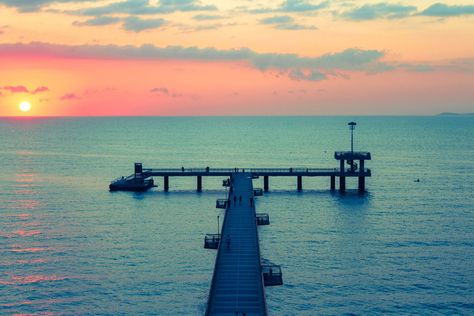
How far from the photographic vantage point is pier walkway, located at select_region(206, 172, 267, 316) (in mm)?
37906

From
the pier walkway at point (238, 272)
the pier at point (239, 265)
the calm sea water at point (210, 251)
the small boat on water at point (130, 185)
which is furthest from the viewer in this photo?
the small boat on water at point (130, 185)

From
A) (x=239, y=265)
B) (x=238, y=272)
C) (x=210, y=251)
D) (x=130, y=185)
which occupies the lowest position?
(x=210, y=251)

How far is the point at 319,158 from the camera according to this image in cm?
16738

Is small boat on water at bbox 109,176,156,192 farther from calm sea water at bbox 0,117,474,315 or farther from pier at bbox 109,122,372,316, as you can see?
pier at bbox 109,122,372,316

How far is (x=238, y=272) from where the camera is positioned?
4388 centimetres

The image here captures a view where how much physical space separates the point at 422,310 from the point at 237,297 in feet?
45.3

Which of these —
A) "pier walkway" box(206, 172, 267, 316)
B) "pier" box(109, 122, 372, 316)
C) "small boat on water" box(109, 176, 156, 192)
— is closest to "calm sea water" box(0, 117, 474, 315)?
"small boat on water" box(109, 176, 156, 192)

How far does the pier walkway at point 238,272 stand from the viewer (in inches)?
1492

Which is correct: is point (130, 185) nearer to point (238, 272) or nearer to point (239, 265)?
point (239, 265)

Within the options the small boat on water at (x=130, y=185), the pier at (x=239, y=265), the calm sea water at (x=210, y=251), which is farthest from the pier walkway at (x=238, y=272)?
the small boat on water at (x=130, y=185)

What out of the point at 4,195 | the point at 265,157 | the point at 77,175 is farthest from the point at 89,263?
the point at 265,157

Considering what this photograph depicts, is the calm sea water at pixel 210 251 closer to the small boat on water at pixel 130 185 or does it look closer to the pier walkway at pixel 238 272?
the small boat on water at pixel 130 185

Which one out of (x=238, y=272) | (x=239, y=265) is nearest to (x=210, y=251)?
(x=239, y=265)

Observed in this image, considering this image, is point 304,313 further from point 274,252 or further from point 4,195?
point 4,195
